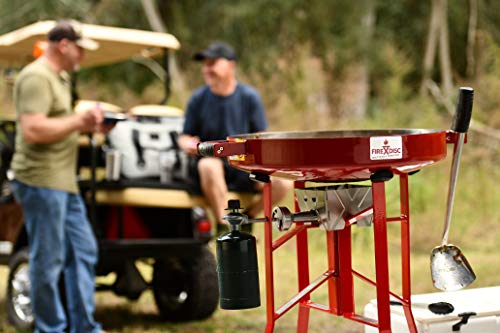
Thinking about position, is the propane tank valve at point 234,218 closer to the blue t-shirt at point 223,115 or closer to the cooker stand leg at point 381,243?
the cooker stand leg at point 381,243

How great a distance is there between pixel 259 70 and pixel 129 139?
32.1 feet

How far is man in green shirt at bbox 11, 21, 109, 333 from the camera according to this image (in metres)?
5.19

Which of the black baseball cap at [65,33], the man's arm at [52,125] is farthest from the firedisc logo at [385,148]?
the black baseball cap at [65,33]

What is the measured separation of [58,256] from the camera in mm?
5285

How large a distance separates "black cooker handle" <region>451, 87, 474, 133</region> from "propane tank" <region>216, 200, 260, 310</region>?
0.81m

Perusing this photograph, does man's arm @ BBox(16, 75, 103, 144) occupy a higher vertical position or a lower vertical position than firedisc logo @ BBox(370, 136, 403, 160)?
higher

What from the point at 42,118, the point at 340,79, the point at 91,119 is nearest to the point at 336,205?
the point at 91,119

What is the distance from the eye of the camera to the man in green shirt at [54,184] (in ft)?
17.0

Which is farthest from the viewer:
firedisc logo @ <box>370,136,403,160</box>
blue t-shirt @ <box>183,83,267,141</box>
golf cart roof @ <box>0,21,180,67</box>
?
golf cart roof @ <box>0,21,180,67</box>

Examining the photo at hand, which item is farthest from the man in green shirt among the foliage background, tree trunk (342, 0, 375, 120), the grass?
tree trunk (342, 0, 375, 120)

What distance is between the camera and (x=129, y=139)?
6.06m

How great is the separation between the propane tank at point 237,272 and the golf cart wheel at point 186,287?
8.96 feet

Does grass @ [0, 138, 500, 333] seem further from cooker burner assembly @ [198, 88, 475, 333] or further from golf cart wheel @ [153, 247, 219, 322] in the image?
cooker burner assembly @ [198, 88, 475, 333]

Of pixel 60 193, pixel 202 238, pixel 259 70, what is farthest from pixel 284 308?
pixel 259 70
